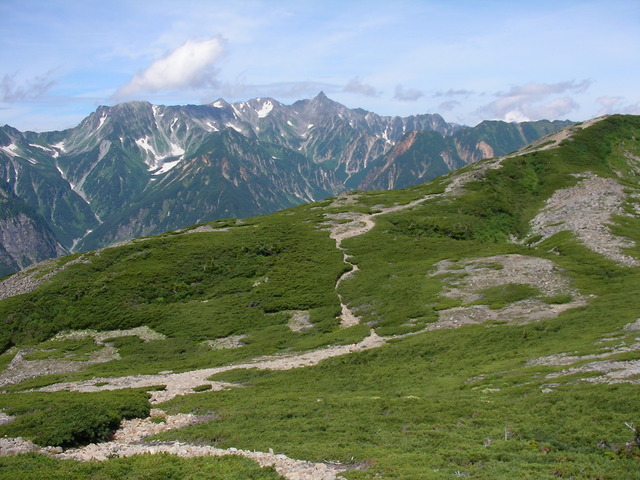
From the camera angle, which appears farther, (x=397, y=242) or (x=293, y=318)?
(x=397, y=242)

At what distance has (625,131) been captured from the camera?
152375 mm

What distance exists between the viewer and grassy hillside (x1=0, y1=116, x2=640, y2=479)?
21.8 metres

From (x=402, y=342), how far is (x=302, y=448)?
2694 cm

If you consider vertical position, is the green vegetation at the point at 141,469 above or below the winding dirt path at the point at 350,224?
below

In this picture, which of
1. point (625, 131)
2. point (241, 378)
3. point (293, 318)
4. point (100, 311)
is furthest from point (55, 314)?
point (625, 131)

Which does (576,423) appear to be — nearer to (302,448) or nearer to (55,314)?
(302,448)

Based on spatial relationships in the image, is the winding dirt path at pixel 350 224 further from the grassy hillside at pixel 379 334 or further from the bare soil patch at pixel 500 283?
the bare soil patch at pixel 500 283

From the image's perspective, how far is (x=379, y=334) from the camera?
54.4 metres

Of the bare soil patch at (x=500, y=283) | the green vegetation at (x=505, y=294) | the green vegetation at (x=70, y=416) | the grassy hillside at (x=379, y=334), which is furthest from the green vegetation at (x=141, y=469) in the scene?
the green vegetation at (x=505, y=294)

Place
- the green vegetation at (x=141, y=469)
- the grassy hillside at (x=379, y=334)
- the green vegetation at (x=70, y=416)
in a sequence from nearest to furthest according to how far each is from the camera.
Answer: the green vegetation at (x=141, y=469) < the grassy hillside at (x=379, y=334) < the green vegetation at (x=70, y=416)

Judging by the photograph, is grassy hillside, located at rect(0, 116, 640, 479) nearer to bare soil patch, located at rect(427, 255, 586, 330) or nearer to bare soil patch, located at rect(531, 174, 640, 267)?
bare soil patch, located at rect(427, 255, 586, 330)

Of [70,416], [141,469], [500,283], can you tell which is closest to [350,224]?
[500,283]

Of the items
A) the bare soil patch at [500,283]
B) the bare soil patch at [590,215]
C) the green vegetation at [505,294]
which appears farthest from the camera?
the bare soil patch at [590,215]

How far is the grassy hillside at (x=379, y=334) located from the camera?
71.6ft
